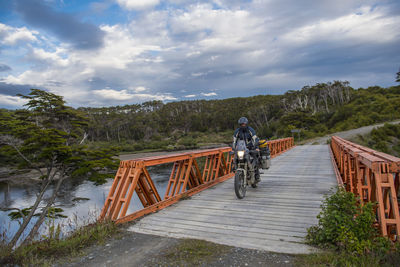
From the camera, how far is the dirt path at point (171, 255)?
9.91ft

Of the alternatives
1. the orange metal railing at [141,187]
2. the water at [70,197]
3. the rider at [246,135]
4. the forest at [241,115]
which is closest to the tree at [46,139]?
the water at [70,197]

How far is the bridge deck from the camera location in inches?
143

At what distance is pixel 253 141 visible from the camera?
6.07 metres

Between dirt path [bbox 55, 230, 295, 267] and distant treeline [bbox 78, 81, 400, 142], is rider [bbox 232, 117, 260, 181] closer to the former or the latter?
dirt path [bbox 55, 230, 295, 267]

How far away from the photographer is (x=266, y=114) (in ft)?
265

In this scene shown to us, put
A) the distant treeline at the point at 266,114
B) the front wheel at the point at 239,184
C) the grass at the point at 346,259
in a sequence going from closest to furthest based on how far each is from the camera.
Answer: the grass at the point at 346,259 < the front wheel at the point at 239,184 < the distant treeline at the point at 266,114

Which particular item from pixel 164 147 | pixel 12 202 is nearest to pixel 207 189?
pixel 12 202

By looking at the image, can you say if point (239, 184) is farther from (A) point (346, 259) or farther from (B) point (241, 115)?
(B) point (241, 115)

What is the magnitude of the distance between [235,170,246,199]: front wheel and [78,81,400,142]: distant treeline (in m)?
40.7

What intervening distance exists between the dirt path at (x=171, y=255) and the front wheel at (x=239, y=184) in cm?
216

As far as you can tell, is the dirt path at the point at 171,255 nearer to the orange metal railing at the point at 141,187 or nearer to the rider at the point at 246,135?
the orange metal railing at the point at 141,187

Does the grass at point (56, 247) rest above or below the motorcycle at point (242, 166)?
below

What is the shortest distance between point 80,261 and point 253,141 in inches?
162

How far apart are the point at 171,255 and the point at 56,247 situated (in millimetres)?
1537
